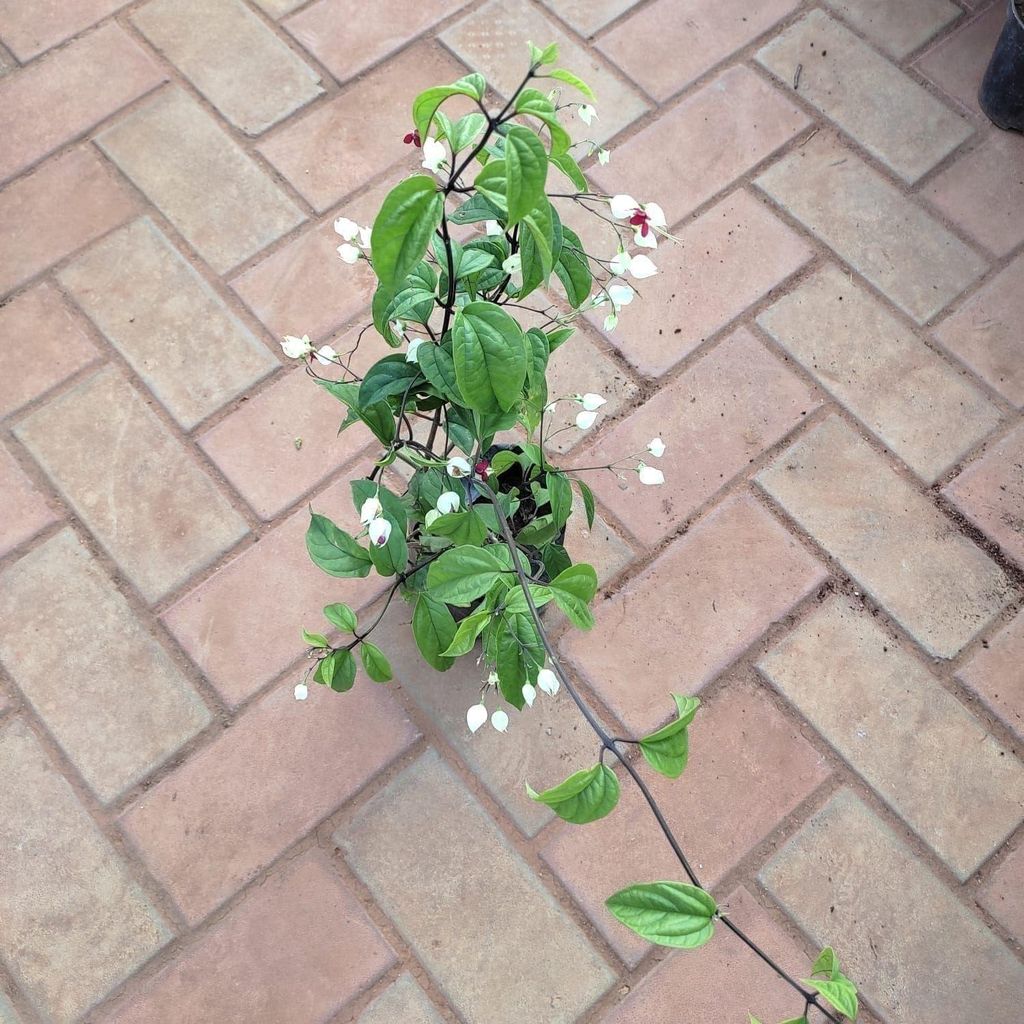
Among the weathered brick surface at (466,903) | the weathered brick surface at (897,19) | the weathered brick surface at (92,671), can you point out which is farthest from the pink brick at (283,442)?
the weathered brick surface at (897,19)

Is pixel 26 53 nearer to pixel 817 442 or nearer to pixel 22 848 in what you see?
pixel 22 848

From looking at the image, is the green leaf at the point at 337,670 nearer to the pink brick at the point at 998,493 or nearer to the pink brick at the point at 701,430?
the pink brick at the point at 701,430

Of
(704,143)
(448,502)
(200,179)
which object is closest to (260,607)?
(448,502)

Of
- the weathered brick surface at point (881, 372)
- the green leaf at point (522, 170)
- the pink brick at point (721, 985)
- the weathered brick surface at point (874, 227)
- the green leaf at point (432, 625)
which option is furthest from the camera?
the weathered brick surface at point (874, 227)

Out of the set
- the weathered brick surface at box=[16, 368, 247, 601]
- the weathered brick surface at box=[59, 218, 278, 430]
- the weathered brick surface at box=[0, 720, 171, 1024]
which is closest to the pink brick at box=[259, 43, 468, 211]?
the weathered brick surface at box=[59, 218, 278, 430]

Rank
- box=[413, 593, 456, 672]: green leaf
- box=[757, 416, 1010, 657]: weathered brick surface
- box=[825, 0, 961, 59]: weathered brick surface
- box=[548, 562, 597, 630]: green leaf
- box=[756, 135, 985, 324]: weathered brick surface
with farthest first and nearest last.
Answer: box=[825, 0, 961, 59]: weathered brick surface < box=[756, 135, 985, 324]: weathered brick surface < box=[757, 416, 1010, 657]: weathered brick surface < box=[413, 593, 456, 672]: green leaf < box=[548, 562, 597, 630]: green leaf

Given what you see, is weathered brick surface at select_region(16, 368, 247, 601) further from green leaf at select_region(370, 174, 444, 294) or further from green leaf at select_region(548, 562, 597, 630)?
green leaf at select_region(370, 174, 444, 294)

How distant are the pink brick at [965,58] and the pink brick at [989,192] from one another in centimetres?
10

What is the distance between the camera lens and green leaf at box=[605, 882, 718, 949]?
97cm

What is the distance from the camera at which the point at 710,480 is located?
182cm

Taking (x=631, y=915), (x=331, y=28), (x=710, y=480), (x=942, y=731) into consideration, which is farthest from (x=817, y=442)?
(x=331, y=28)

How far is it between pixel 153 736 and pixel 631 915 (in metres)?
0.92

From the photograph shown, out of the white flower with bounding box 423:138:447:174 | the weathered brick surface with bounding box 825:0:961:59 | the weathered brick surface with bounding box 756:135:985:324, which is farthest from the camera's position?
the weathered brick surface with bounding box 825:0:961:59

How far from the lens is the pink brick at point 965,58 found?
2133mm
